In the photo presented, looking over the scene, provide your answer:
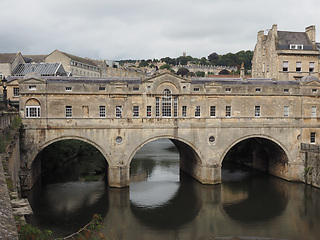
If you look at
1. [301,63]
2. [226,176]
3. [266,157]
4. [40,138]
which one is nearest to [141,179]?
[226,176]

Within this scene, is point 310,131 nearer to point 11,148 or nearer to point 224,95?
point 224,95

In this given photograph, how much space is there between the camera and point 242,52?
186m

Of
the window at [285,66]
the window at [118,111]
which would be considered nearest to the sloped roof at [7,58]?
the window at [118,111]

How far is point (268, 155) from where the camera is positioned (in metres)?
39.8

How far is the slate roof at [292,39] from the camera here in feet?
144

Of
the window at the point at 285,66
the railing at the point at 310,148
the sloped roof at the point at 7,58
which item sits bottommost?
the railing at the point at 310,148

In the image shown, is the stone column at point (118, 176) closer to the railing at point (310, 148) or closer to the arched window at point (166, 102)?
the arched window at point (166, 102)

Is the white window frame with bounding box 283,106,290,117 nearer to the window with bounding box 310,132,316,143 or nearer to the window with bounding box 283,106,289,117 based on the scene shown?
the window with bounding box 283,106,289,117

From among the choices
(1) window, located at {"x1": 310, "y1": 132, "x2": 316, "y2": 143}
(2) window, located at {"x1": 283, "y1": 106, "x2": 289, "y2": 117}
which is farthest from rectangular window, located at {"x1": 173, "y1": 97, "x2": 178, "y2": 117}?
(1) window, located at {"x1": 310, "y1": 132, "x2": 316, "y2": 143}

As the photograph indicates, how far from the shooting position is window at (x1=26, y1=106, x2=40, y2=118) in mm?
30797

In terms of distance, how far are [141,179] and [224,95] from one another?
13.5m

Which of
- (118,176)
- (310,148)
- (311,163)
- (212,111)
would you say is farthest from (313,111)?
(118,176)

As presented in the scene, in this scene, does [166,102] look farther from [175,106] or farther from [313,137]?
[313,137]

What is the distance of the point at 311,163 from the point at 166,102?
1589cm
